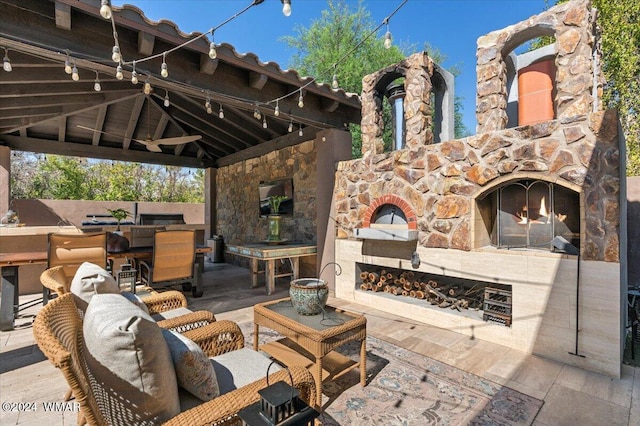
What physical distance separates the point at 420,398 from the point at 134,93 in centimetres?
576

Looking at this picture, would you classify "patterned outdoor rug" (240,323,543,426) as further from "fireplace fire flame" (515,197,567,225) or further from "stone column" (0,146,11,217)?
"stone column" (0,146,11,217)

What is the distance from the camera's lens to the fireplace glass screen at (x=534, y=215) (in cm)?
314

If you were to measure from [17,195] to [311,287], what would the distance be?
48.5ft

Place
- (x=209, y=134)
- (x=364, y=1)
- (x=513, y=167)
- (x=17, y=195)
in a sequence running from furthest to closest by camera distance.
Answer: (x=17, y=195) < (x=364, y=1) < (x=209, y=134) < (x=513, y=167)

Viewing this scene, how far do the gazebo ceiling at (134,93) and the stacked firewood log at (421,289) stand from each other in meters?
2.67

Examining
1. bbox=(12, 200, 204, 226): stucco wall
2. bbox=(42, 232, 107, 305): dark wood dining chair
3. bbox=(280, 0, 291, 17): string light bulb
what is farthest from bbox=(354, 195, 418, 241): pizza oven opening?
bbox=(12, 200, 204, 226): stucco wall

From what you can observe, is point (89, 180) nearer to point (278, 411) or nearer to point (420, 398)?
point (420, 398)

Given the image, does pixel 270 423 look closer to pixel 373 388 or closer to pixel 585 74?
pixel 373 388

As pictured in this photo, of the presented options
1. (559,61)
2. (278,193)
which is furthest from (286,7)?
(278,193)

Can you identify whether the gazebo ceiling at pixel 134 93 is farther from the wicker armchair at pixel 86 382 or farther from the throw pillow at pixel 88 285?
the wicker armchair at pixel 86 382

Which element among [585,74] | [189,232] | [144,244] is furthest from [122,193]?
[585,74]

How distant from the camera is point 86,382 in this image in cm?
107

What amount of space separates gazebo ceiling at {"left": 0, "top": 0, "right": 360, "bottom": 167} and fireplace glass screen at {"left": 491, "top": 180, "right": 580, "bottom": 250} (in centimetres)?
285

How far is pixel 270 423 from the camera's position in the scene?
107 centimetres
